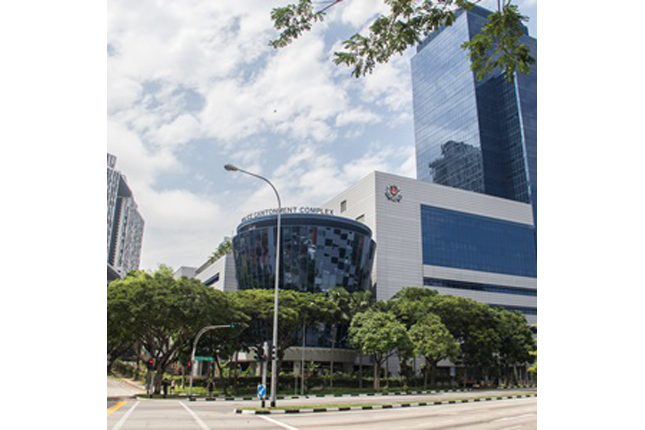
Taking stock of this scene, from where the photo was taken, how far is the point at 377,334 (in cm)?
3422

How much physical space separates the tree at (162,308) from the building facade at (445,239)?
87.7 ft

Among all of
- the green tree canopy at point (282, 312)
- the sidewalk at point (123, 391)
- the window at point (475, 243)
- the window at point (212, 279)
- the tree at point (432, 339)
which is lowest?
the sidewalk at point (123, 391)

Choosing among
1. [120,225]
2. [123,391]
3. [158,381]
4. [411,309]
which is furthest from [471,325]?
[120,225]

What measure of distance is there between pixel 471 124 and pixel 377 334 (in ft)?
215

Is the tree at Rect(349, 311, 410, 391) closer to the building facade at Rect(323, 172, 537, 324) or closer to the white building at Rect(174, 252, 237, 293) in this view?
the building facade at Rect(323, 172, 537, 324)

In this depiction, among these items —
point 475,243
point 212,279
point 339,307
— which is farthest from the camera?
point 212,279

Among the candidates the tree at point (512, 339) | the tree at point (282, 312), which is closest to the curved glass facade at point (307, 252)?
the tree at point (282, 312)

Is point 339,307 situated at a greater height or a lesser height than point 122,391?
greater

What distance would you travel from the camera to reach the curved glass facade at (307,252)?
44.5m

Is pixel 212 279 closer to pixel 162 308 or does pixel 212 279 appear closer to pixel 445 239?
pixel 445 239

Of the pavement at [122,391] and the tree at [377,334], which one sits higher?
the tree at [377,334]

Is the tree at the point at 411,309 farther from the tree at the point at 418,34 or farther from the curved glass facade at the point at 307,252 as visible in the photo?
the tree at the point at 418,34

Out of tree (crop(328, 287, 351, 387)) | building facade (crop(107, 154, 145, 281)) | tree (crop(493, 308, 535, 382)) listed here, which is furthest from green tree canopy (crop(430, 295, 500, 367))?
building facade (crop(107, 154, 145, 281))

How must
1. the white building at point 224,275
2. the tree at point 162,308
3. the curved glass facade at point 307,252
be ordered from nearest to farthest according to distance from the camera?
the tree at point 162,308
the curved glass facade at point 307,252
the white building at point 224,275
